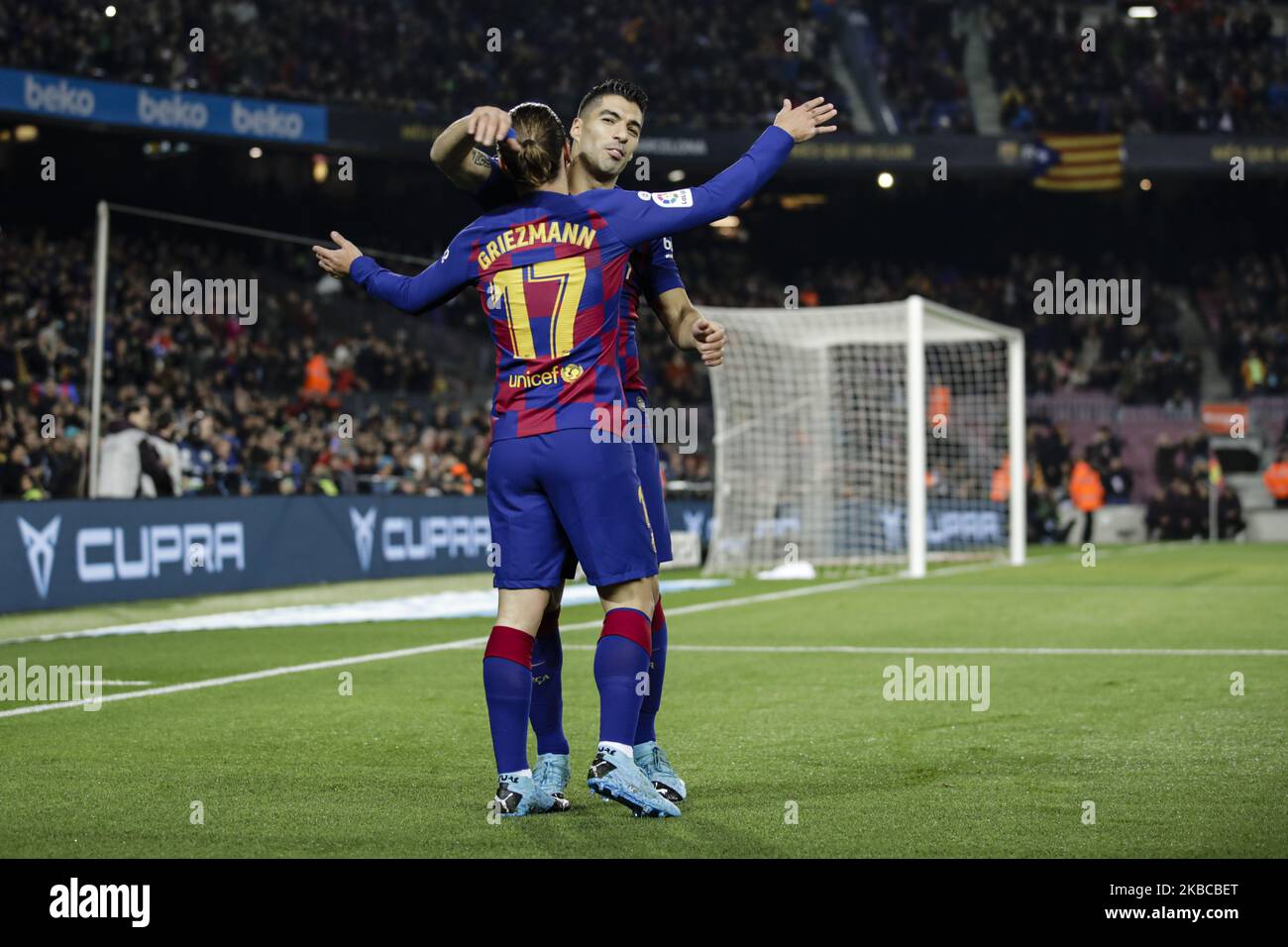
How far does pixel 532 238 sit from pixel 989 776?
7.95 feet

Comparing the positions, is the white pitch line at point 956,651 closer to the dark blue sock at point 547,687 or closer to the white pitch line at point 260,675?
the white pitch line at point 260,675

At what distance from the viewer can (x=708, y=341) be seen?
16.8 feet

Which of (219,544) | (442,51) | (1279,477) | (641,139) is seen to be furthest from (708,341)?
(442,51)

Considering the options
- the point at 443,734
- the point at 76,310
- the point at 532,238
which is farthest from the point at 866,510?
the point at 532,238

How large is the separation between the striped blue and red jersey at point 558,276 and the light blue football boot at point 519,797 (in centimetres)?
105

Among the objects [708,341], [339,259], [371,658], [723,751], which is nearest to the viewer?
[708,341]

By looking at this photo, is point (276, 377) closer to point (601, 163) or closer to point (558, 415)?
point (601, 163)

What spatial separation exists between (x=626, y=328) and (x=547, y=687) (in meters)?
1.20

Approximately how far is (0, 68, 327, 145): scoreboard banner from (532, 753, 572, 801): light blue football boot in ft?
66.0

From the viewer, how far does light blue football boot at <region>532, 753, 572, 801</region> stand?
206 inches

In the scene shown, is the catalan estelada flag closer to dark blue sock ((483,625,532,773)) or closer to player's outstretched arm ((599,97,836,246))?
player's outstretched arm ((599,97,836,246))

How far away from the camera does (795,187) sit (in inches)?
1416

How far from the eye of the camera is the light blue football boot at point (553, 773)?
5.23m

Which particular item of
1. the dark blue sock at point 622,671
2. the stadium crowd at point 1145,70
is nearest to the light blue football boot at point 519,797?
the dark blue sock at point 622,671
